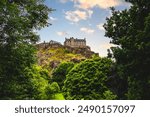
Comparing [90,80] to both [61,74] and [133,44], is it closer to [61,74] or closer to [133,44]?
[133,44]

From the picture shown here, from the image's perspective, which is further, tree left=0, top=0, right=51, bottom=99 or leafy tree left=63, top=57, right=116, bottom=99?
leafy tree left=63, top=57, right=116, bottom=99

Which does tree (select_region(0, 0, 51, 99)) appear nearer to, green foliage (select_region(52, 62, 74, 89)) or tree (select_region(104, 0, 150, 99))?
tree (select_region(104, 0, 150, 99))

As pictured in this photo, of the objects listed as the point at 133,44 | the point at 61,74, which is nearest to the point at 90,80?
the point at 133,44

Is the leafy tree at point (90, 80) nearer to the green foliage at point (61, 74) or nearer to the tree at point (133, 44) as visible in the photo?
the tree at point (133, 44)

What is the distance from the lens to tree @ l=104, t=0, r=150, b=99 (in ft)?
75.6

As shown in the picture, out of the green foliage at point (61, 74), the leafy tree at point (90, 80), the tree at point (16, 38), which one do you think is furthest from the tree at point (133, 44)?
the green foliage at point (61, 74)

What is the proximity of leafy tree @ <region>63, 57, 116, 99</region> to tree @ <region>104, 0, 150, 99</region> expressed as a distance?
39432 millimetres

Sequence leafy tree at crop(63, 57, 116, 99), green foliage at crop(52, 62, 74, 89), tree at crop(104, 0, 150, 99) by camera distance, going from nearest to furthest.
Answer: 1. tree at crop(104, 0, 150, 99)
2. leafy tree at crop(63, 57, 116, 99)
3. green foliage at crop(52, 62, 74, 89)

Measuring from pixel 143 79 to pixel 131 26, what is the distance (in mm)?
4130

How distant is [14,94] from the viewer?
26734mm

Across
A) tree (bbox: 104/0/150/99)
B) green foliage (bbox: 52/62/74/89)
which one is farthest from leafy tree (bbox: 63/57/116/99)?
green foliage (bbox: 52/62/74/89)

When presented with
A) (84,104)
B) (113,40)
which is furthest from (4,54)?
(84,104)

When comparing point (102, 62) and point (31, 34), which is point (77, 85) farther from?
point (31, 34)

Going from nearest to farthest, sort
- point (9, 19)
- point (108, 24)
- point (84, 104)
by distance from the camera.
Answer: point (84, 104)
point (9, 19)
point (108, 24)
